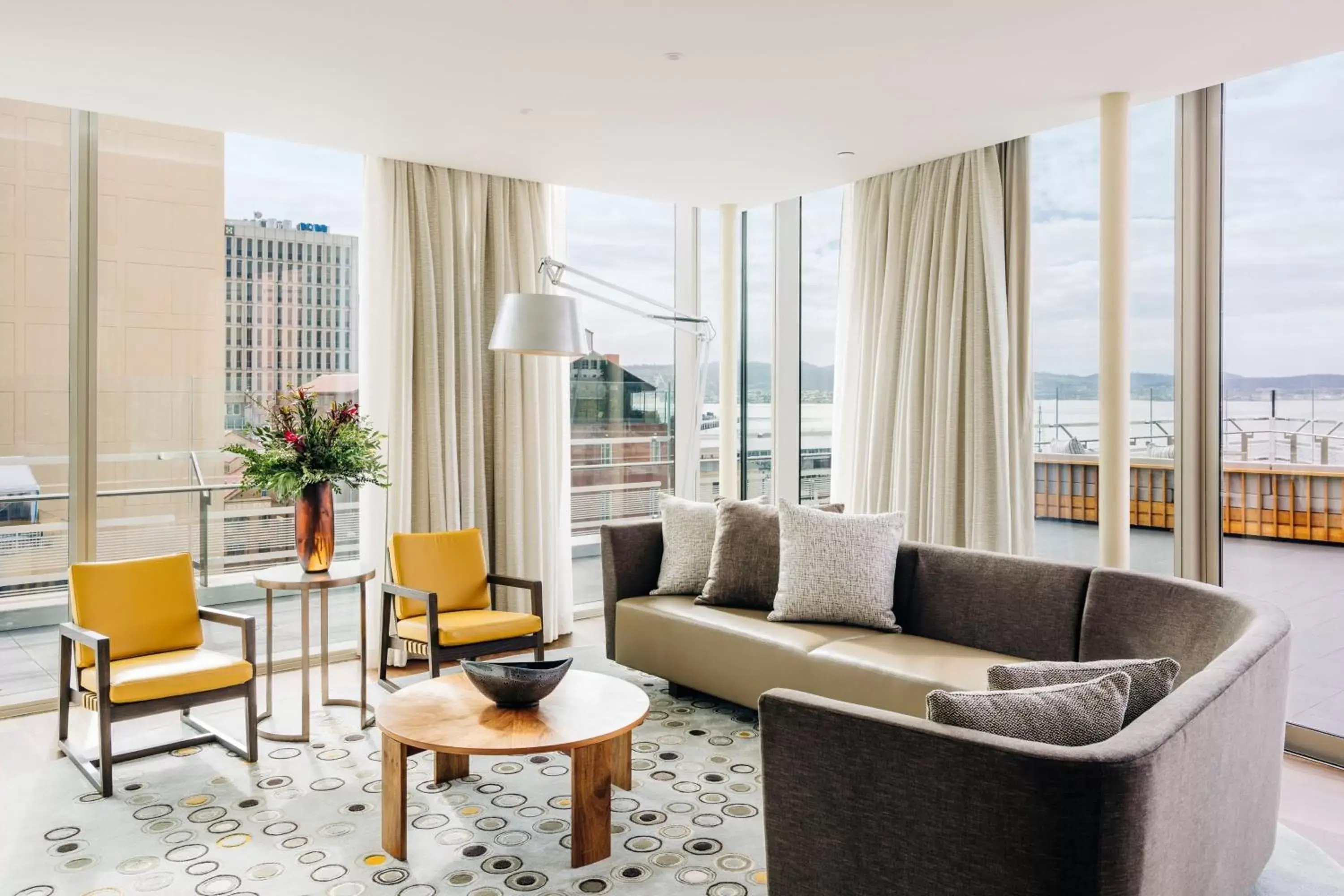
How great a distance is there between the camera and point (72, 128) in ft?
13.4

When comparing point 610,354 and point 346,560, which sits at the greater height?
point 610,354

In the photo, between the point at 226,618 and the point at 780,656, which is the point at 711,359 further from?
the point at 226,618

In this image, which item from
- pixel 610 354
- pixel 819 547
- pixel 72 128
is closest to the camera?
pixel 819 547

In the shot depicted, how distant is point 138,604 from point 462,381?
197 centimetres

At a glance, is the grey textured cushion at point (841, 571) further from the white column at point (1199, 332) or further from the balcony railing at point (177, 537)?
the balcony railing at point (177, 537)

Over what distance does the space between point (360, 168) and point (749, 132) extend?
6.78 feet

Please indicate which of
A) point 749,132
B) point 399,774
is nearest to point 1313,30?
point 749,132

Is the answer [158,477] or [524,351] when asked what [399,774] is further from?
[158,477]

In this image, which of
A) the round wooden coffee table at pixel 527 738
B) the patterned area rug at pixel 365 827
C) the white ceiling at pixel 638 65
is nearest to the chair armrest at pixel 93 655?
the patterned area rug at pixel 365 827

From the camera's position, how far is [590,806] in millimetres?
2668

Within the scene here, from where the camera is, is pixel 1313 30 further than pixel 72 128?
No

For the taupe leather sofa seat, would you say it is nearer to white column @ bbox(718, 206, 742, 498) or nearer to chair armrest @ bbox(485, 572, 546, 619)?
chair armrest @ bbox(485, 572, 546, 619)

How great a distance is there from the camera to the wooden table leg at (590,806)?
265cm

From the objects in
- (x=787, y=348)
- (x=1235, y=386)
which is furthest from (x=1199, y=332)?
(x=787, y=348)
